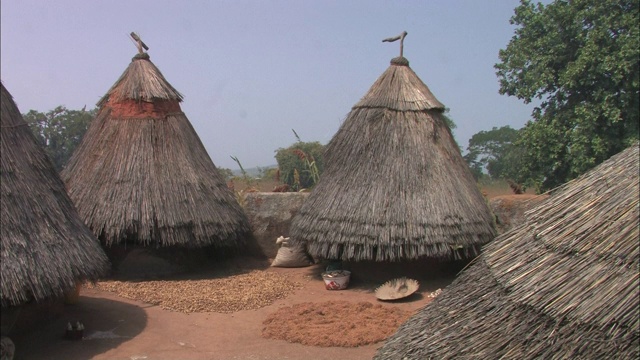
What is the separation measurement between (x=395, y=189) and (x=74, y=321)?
14.8 ft

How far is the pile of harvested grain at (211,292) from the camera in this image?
27.7 ft

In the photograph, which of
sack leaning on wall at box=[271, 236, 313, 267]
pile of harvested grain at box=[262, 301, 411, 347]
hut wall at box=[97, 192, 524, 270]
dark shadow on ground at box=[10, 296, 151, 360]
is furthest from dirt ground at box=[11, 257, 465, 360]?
sack leaning on wall at box=[271, 236, 313, 267]

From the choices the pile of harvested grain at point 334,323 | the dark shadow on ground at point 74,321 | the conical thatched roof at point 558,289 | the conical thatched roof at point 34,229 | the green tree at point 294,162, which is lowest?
the pile of harvested grain at point 334,323

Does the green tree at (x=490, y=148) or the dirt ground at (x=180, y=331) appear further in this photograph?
the green tree at (x=490, y=148)

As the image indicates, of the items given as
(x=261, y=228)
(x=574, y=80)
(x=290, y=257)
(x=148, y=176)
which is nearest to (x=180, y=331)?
(x=148, y=176)

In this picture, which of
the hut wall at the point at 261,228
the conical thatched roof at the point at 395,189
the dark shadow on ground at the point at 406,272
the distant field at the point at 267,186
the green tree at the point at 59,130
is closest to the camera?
the conical thatched roof at the point at 395,189

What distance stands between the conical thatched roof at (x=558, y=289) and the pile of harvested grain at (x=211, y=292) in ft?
13.8

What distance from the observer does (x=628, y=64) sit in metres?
11.1

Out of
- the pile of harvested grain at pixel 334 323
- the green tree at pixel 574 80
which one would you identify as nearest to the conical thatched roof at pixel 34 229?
the pile of harvested grain at pixel 334 323

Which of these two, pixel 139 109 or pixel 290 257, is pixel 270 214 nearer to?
pixel 290 257

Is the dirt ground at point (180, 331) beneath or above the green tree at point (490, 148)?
beneath

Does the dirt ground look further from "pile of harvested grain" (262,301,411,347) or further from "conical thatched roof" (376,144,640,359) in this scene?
"conical thatched roof" (376,144,640,359)

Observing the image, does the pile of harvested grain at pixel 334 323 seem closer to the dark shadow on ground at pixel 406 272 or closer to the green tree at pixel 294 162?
the dark shadow on ground at pixel 406 272

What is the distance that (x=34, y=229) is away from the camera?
646cm
